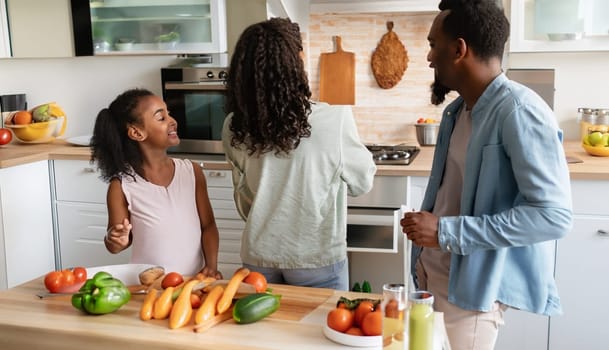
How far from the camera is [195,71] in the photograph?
3320mm

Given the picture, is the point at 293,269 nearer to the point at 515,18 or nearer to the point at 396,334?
the point at 396,334

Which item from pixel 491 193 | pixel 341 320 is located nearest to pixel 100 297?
pixel 341 320

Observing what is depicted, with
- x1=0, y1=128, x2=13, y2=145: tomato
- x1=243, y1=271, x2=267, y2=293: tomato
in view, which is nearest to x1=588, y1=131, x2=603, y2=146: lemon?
x1=243, y1=271, x2=267, y2=293: tomato

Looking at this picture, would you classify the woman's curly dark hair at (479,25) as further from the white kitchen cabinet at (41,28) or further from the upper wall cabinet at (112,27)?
the white kitchen cabinet at (41,28)

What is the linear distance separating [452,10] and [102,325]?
3.40 ft

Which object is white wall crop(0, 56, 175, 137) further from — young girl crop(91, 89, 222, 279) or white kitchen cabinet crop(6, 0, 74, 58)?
young girl crop(91, 89, 222, 279)

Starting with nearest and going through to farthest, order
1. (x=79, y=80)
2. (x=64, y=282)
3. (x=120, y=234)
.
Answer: (x=64, y=282), (x=120, y=234), (x=79, y=80)

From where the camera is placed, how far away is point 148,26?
3467mm

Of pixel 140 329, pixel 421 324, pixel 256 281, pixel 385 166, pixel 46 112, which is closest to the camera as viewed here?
pixel 421 324

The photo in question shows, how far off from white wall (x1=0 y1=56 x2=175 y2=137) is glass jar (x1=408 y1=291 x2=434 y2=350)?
9.22 ft

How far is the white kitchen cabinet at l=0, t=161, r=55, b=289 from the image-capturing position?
327 cm

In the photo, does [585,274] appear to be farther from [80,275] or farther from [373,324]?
[80,275]

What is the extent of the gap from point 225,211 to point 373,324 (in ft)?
6.23

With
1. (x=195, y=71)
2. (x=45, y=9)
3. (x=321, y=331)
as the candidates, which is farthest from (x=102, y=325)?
(x=45, y=9)
